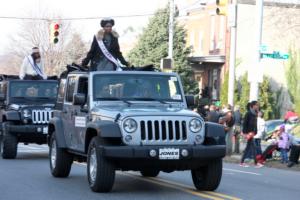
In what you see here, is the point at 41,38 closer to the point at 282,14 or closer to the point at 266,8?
the point at 266,8

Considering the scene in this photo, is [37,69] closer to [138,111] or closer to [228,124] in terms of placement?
[228,124]

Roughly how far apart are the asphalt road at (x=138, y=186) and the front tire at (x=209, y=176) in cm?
17

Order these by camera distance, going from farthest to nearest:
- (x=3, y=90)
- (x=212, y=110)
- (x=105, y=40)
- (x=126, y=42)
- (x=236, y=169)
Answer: (x=126, y=42) < (x=212, y=110) < (x=3, y=90) < (x=236, y=169) < (x=105, y=40)

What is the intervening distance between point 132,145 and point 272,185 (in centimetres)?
421

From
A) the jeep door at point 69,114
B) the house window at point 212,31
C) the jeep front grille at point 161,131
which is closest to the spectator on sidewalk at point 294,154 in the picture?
the jeep door at point 69,114

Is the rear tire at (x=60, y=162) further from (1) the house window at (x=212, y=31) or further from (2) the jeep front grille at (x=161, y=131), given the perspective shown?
(1) the house window at (x=212, y=31)

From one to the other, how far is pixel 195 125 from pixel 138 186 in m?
2.07

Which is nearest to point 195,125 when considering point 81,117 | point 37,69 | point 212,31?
point 81,117

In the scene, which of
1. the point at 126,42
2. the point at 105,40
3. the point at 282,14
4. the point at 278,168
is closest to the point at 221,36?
the point at 282,14

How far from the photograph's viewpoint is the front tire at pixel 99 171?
1089 cm

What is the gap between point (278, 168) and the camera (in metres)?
19.4

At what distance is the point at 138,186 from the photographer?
12.6 meters

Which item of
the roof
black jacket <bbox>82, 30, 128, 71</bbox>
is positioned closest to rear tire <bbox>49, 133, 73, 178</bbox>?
black jacket <bbox>82, 30, 128, 71</bbox>

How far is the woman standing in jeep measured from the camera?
13.7 meters
